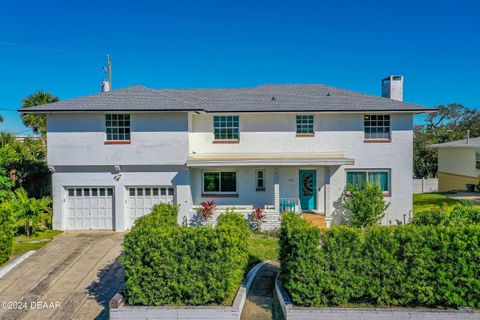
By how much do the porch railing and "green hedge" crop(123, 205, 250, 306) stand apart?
33.2ft

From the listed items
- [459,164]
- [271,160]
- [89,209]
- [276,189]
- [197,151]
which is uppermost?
[197,151]

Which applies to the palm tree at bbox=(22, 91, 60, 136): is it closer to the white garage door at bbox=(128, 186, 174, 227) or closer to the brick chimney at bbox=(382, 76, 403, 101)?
the white garage door at bbox=(128, 186, 174, 227)

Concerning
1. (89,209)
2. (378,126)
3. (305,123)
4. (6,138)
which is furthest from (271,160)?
(6,138)

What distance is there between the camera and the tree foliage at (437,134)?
135 feet

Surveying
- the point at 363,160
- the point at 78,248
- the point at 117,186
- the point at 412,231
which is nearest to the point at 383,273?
the point at 412,231

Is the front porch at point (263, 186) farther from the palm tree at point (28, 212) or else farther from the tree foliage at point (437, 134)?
the tree foliage at point (437, 134)

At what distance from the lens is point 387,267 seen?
27.1 feet

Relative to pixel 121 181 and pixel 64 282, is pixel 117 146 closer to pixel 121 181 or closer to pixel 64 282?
pixel 121 181

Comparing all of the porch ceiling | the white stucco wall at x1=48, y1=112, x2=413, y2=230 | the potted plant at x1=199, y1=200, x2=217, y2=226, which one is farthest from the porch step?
the potted plant at x1=199, y1=200, x2=217, y2=226

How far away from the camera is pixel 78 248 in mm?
14781

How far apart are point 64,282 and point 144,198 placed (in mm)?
6837

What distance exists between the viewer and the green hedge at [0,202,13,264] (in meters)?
12.5

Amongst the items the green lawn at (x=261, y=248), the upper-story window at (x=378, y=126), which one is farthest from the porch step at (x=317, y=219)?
the upper-story window at (x=378, y=126)

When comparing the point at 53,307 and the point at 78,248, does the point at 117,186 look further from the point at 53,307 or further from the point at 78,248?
the point at 53,307
